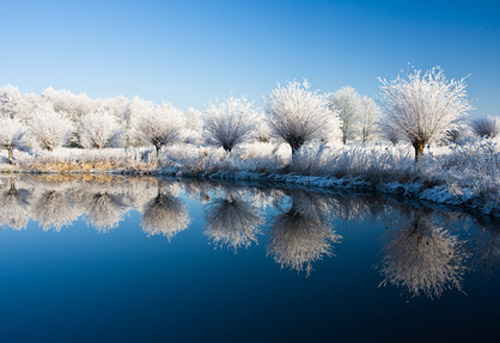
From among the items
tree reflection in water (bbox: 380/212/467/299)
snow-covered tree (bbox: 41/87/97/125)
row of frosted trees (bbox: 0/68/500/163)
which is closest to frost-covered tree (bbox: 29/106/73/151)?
row of frosted trees (bbox: 0/68/500/163)

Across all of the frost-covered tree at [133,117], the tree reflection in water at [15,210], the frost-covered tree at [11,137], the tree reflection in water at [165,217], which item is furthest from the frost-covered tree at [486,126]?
the frost-covered tree at [11,137]

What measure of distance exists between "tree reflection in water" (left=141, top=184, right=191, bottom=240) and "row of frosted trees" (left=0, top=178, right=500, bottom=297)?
0.07ft

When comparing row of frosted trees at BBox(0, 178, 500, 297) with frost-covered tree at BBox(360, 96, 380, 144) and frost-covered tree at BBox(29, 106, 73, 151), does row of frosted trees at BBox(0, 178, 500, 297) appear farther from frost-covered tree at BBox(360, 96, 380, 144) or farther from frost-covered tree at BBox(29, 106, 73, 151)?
frost-covered tree at BBox(360, 96, 380, 144)

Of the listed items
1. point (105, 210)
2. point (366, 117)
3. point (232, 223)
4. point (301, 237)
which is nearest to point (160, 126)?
point (105, 210)

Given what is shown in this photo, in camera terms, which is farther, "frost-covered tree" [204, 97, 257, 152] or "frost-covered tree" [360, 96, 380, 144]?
"frost-covered tree" [360, 96, 380, 144]

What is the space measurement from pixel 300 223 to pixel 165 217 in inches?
126

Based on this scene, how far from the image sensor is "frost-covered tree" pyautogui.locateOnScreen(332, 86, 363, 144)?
40125 millimetres

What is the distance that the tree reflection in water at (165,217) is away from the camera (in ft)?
20.0

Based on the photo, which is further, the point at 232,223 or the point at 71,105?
the point at 71,105

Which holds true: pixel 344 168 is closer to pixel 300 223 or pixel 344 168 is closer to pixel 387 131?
pixel 387 131

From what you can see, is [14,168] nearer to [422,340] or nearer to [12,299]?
[12,299]

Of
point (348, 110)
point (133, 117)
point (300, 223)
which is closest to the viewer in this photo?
point (300, 223)

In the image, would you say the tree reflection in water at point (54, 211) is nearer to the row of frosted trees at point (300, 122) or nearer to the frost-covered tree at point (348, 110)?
the row of frosted trees at point (300, 122)

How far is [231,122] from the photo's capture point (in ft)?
65.8
